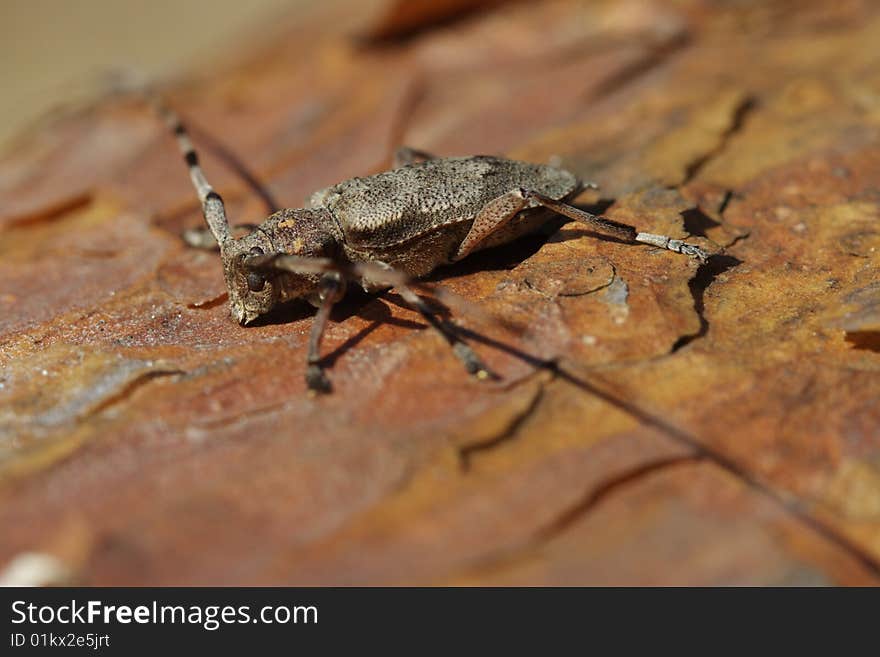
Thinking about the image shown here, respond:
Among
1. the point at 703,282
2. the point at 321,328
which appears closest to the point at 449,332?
the point at 321,328

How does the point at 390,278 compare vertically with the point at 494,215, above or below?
below

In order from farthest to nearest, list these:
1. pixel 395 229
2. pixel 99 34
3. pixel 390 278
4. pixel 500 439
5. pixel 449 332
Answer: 1. pixel 99 34
2. pixel 395 229
3. pixel 449 332
4. pixel 390 278
5. pixel 500 439

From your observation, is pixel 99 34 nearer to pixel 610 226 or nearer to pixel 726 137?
pixel 726 137

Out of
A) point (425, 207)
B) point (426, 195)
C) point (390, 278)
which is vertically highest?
point (426, 195)

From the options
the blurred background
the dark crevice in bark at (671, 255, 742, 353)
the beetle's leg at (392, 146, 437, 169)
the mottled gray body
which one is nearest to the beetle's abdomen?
the mottled gray body

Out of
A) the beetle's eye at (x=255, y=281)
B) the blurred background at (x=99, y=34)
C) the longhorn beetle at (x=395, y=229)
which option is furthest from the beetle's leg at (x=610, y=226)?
the blurred background at (x=99, y=34)
